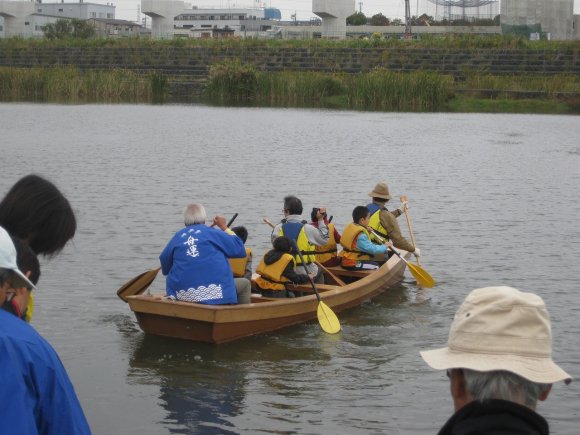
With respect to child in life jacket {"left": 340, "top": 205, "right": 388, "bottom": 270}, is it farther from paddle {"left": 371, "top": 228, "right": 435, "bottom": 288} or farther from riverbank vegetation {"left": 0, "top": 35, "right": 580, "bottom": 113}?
riverbank vegetation {"left": 0, "top": 35, "right": 580, "bottom": 113}

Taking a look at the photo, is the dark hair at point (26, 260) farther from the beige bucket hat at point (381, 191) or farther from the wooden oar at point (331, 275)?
the beige bucket hat at point (381, 191)

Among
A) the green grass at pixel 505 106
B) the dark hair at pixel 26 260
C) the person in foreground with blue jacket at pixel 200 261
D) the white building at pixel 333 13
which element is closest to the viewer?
the dark hair at pixel 26 260

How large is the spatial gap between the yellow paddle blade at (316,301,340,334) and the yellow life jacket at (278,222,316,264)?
70cm

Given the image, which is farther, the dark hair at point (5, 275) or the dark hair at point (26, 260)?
the dark hair at point (26, 260)

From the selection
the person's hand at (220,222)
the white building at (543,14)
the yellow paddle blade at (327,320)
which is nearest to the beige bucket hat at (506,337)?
the person's hand at (220,222)

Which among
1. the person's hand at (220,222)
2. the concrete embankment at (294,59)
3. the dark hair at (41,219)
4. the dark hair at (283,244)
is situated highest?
the concrete embankment at (294,59)

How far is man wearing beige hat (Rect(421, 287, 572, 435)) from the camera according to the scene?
2.31 metres

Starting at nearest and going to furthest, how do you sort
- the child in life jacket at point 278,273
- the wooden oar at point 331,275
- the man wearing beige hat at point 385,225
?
the child in life jacket at point 278,273
the wooden oar at point 331,275
the man wearing beige hat at point 385,225

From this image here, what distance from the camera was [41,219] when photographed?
3398 millimetres

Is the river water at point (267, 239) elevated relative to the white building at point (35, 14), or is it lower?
lower

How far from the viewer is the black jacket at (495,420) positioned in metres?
2.23

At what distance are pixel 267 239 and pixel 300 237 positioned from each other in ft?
12.8

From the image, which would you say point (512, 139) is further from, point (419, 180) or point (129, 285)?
point (129, 285)

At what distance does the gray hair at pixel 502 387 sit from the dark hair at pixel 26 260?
1381 mm
